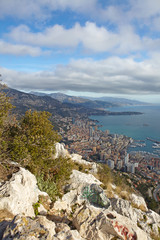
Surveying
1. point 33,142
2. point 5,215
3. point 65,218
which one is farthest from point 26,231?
point 33,142

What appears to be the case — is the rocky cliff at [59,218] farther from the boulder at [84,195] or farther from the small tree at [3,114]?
the small tree at [3,114]

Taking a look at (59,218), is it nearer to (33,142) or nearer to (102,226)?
(102,226)

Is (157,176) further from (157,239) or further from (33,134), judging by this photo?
(33,134)

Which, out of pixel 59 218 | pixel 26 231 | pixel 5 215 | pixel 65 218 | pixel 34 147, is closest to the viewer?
pixel 26 231

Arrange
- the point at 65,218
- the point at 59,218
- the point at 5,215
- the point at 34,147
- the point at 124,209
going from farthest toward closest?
the point at 34,147 < the point at 124,209 < the point at 59,218 < the point at 65,218 < the point at 5,215

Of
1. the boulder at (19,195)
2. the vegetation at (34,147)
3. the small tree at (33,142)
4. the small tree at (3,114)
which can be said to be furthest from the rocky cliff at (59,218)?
the small tree at (3,114)

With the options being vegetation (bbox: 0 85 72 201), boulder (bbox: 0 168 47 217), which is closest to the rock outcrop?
boulder (bbox: 0 168 47 217)

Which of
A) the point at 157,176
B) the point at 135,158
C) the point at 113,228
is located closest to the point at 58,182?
the point at 113,228
